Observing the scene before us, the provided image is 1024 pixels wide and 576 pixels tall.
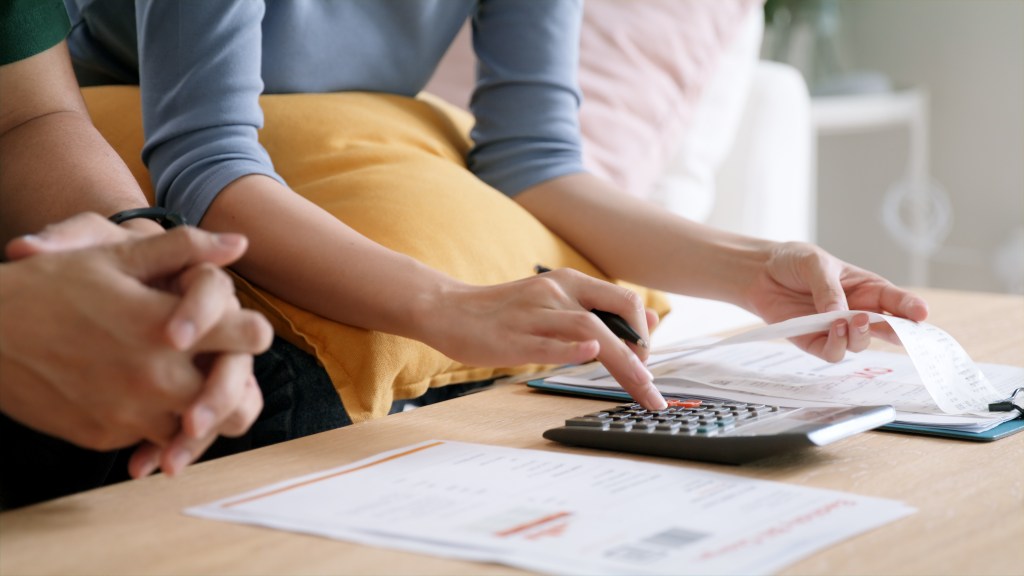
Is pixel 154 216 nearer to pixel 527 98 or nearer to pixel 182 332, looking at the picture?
pixel 182 332

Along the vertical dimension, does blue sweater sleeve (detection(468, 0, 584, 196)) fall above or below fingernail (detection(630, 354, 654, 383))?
above

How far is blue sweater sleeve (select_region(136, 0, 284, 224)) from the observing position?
864mm

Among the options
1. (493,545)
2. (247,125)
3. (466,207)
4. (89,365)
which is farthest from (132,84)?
(493,545)

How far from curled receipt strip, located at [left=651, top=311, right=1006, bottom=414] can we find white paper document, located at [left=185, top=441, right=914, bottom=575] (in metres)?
0.20

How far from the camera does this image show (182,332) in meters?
0.46

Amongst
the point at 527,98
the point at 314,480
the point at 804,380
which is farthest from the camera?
the point at 527,98

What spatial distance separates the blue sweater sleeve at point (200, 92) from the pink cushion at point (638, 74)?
2.16ft

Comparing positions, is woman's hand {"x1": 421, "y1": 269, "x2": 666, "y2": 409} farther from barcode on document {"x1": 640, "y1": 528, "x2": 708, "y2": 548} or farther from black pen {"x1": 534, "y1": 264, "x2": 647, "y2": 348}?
barcode on document {"x1": 640, "y1": 528, "x2": 708, "y2": 548}

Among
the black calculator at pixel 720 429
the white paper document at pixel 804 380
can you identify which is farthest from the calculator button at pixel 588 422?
the white paper document at pixel 804 380

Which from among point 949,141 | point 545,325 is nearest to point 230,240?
point 545,325

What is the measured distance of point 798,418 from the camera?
0.62 m

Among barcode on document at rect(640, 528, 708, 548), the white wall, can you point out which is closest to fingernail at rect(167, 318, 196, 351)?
barcode on document at rect(640, 528, 708, 548)

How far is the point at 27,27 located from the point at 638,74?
93 centimetres

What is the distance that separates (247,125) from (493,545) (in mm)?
533
